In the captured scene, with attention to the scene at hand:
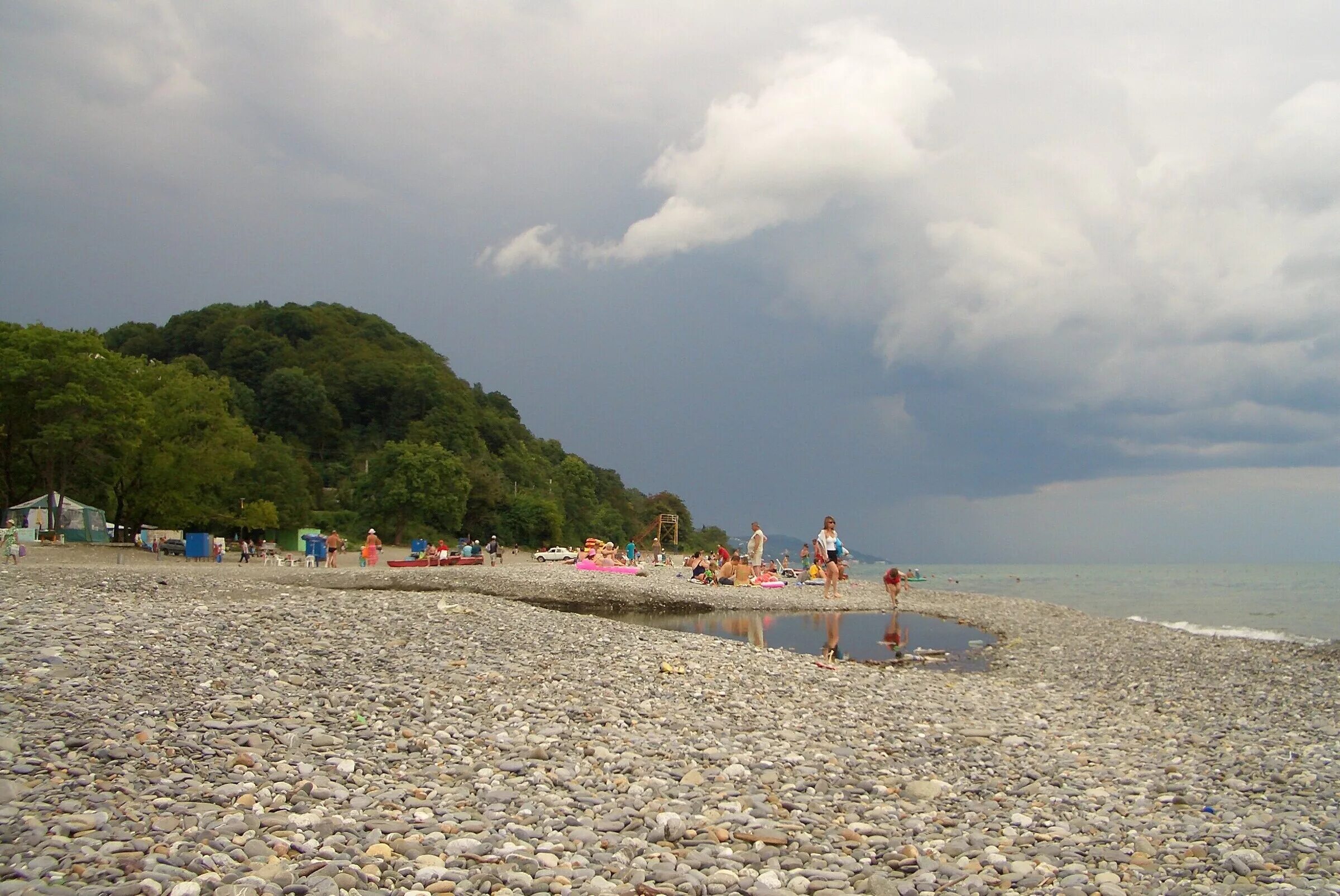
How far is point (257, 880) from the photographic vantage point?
4.61m

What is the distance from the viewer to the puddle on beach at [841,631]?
16.3 meters

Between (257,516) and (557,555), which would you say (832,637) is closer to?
(557,555)

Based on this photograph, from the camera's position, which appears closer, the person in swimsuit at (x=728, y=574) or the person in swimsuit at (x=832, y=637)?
the person in swimsuit at (x=832, y=637)

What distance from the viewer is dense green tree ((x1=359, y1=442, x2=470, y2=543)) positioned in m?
75.2

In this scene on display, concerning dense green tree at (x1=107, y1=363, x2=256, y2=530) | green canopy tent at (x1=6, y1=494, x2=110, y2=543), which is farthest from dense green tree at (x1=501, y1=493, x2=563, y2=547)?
green canopy tent at (x1=6, y1=494, x2=110, y2=543)

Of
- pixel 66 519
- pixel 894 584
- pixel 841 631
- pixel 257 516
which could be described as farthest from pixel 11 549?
pixel 257 516

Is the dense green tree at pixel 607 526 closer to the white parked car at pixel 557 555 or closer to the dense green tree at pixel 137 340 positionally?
the white parked car at pixel 557 555

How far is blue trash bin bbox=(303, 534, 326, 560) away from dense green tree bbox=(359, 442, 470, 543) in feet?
120

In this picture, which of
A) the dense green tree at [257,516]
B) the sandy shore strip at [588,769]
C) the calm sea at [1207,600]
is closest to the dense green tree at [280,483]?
the dense green tree at [257,516]

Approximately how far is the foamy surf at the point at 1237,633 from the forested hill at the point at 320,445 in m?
42.3

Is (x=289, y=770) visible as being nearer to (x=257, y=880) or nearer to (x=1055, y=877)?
(x=257, y=880)

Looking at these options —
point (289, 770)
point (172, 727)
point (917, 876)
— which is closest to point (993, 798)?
point (917, 876)

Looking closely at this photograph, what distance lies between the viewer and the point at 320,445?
11169 centimetres

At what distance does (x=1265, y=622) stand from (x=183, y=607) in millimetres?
34308
